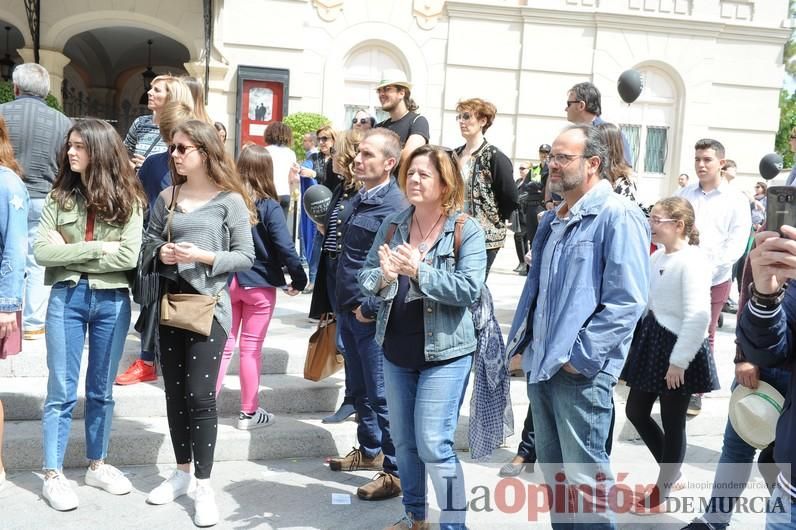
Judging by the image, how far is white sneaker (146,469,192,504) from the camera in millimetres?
4199

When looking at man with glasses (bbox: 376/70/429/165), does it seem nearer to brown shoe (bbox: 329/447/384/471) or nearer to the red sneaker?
brown shoe (bbox: 329/447/384/471)

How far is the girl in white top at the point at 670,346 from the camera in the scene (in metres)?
4.14

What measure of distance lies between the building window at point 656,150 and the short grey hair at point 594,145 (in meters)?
13.8

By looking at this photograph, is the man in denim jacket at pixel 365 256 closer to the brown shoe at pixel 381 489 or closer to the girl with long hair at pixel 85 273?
the brown shoe at pixel 381 489

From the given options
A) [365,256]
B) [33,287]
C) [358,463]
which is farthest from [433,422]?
[33,287]

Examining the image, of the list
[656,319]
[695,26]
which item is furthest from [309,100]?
[656,319]

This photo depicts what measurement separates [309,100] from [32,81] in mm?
9025

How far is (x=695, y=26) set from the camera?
50.9ft

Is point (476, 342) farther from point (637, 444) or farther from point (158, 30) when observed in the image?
point (158, 30)

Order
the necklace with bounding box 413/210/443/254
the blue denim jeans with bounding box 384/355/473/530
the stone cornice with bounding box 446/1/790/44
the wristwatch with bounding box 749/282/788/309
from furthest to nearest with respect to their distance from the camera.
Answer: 1. the stone cornice with bounding box 446/1/790/44
2. the necklace with bounding box 413/210/443/254
3. the blue denim jeans with bounding box 384/355/473/530
4. the wristwatch with bounding box 749/282/788/309

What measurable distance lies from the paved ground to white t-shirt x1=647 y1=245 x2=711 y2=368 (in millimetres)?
1098

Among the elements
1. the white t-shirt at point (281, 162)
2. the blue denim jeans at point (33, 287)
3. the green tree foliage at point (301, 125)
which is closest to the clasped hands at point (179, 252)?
the blue denim jeans at point (33, 287)

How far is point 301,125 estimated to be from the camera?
13148mm

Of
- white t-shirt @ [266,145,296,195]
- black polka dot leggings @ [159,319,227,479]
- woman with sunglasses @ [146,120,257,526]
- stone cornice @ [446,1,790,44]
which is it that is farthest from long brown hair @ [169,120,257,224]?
stone cornice @ [446,1,790,44]
